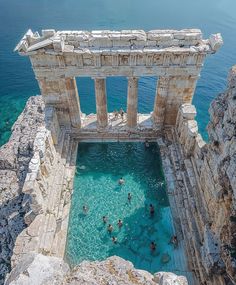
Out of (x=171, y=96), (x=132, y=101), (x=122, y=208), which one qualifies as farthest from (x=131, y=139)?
(x=122, y=208)

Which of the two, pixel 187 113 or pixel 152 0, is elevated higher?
pixel 187 113

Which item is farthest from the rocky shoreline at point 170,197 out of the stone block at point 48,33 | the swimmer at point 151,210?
the stone block at point 48,33

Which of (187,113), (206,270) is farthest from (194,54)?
(206,270)

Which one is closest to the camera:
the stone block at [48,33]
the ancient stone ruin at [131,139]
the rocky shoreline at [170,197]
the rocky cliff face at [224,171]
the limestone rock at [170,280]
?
the limestone rock at [170,280]

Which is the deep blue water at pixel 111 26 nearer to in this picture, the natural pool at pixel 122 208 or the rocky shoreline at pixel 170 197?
the rocky shoreline at pixel 170 197

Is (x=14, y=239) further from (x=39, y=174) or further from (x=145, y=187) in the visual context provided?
(x=145, y=187)

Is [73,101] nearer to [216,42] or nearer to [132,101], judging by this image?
[132,101]

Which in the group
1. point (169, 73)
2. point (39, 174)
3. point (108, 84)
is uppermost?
point (169, 73)
